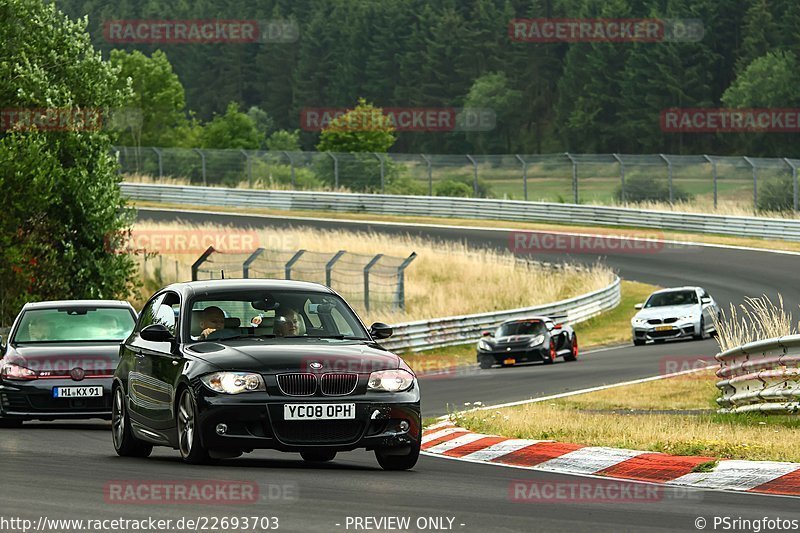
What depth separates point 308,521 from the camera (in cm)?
871

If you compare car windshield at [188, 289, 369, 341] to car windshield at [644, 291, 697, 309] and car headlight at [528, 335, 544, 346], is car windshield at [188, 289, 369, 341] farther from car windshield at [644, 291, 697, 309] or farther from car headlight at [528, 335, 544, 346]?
car windshield at [644, 291, 697, 309]

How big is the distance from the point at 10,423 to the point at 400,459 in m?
7.64

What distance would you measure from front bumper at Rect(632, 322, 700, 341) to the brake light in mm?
19899

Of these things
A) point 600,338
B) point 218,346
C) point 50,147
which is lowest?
point 600,338

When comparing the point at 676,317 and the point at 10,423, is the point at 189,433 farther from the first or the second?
the point at 676,317

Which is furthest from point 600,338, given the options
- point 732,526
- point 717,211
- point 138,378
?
point 732,526

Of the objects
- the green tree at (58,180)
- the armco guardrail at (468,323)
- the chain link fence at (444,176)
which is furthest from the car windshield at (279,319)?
the chain link fence at (444,176)

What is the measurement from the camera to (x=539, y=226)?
58.4 m

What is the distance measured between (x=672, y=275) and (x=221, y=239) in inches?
566

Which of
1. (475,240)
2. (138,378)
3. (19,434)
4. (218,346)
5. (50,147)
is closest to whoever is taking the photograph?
(218,346)

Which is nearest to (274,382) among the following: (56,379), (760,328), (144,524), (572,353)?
(144,524)

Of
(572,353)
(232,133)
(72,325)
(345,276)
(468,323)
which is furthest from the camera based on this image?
(232,133)

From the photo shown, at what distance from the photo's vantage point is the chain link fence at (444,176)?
59969mm

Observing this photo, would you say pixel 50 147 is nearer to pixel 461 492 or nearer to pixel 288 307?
pixel 288 307
